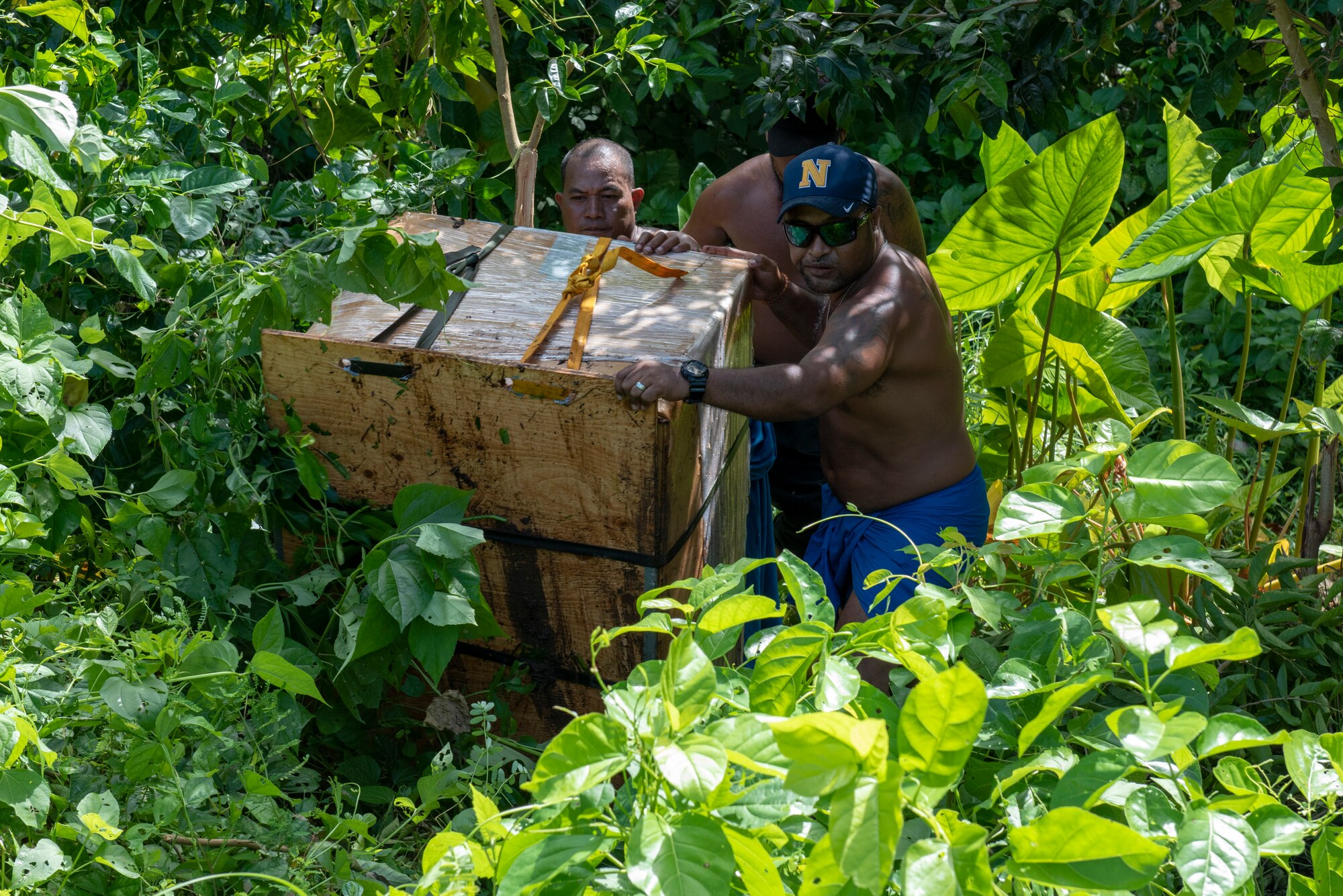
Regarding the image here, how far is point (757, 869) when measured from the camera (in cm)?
95

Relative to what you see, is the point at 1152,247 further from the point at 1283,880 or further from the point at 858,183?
the point at 1283,880

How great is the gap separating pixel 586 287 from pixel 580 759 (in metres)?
1.49

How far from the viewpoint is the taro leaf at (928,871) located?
85 centimetres

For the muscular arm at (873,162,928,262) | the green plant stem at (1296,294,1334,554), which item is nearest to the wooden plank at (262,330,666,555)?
the muscular arm at (873,162,928,262)

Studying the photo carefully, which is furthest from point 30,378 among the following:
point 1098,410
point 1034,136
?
point 1034,136

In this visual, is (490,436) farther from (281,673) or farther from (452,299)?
(281,673)

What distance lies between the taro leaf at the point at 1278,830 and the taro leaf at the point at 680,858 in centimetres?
46

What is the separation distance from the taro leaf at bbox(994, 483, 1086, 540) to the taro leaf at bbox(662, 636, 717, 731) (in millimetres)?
450

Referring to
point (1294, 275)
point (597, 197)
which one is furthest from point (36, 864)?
point (1294, 275)

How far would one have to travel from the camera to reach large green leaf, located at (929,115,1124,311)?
2.86 meters

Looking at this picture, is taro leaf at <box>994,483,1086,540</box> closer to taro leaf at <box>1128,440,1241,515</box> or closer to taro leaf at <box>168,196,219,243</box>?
taro leaf at <box>1128,440,1241,515</box>

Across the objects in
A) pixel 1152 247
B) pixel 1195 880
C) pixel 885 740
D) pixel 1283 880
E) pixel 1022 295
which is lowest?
pixel 1283 880

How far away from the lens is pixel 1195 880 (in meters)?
0.93

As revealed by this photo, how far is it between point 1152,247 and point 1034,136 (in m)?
2.96
